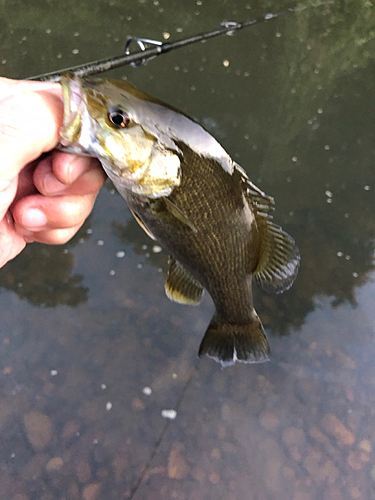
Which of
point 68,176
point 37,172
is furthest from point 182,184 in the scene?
point 37,172

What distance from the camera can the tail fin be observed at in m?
1.12

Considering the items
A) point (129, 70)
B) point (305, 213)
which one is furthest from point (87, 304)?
point (129, 70)

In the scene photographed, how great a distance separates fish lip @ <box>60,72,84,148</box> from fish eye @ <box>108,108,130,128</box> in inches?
2.5

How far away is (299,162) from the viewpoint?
2.17m

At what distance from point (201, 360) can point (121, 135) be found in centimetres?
101

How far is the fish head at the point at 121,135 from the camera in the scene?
706mm

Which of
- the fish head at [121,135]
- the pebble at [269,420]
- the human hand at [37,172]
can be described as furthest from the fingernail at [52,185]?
the pebble at [269,420]

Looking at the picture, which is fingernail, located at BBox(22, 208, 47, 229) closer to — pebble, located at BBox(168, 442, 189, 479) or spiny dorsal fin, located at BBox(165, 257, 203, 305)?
spiny dorsal fin, located at BBox(165, 257, 203, 305)

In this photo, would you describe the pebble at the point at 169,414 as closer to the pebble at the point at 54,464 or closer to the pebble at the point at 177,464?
the pebble at the point at 177,464

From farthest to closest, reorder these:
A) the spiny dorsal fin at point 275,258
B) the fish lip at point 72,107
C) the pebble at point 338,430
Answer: the pebble at point 338,430, the spiny dorsal fin at point 275,258, the fish lip at point 72,107

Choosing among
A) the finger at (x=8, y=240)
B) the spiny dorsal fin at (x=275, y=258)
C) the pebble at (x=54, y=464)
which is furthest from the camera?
the pebble at (x=54, y=464)

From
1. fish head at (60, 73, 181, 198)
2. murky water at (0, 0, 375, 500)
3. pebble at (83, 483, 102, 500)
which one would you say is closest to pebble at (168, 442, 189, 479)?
murky water at (0, 0, 375, 500)

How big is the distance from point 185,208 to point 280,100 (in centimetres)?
209

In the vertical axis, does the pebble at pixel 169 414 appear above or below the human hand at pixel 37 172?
below
